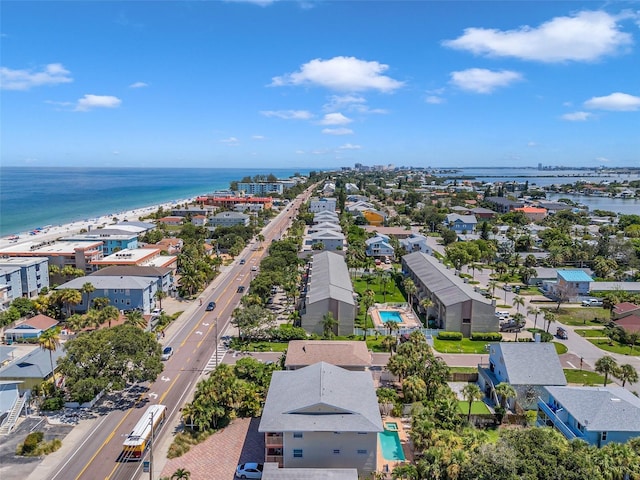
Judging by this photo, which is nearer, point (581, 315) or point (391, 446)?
point (391, 446)

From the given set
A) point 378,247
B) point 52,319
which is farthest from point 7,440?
point 378,247

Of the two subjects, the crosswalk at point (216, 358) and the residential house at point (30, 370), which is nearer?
the residential house at point (30, 370)

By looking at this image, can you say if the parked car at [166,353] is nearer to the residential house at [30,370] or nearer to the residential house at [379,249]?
the residential house at [30,370]

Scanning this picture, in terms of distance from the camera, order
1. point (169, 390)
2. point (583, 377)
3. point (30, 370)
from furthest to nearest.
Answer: point (583, 377) < point (169, 390) < point (30, 370)

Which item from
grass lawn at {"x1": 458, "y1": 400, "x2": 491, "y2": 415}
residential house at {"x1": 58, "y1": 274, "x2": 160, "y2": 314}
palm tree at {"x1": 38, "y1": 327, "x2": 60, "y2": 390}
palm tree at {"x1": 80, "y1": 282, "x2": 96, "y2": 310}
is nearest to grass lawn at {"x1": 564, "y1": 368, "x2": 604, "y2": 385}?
grass lawn at {"x1": 458, "y1": 400, "x2": 491, "y2": 415}

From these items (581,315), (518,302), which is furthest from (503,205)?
(518,302)

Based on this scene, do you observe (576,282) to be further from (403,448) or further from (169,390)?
(169,390)

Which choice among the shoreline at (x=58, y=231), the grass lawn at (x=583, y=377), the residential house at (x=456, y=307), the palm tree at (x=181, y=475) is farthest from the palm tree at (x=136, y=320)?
the shoreline at (x=58, y=231)
